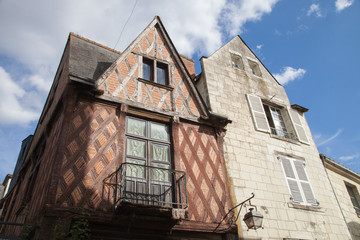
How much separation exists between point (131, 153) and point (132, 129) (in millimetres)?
→ 589

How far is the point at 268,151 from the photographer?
311 inches

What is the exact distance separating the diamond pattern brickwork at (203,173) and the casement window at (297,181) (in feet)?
6.95

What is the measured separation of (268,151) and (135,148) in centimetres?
378

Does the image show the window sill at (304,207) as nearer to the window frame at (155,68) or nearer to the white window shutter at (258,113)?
the white window shutter at (258,113)

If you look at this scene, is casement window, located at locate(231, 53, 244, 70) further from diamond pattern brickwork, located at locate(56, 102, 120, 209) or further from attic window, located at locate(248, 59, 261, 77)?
diamond pattern brickwork, located at locate(56, 102, 120, 209)

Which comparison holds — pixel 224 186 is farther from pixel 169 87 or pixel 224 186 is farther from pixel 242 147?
pixel 169 87

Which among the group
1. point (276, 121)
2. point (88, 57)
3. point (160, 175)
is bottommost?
point (160, 175)

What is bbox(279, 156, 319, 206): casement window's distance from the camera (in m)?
7.45

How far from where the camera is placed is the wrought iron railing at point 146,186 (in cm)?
510

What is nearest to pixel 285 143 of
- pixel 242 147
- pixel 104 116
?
pixel 242 147

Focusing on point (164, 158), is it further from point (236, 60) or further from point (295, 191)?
point (236, 60)

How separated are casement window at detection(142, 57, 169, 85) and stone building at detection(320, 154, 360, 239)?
17.6 ft

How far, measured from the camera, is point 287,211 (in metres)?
6.91

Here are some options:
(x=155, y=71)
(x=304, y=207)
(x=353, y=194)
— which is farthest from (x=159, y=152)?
(x=353, y=194)
